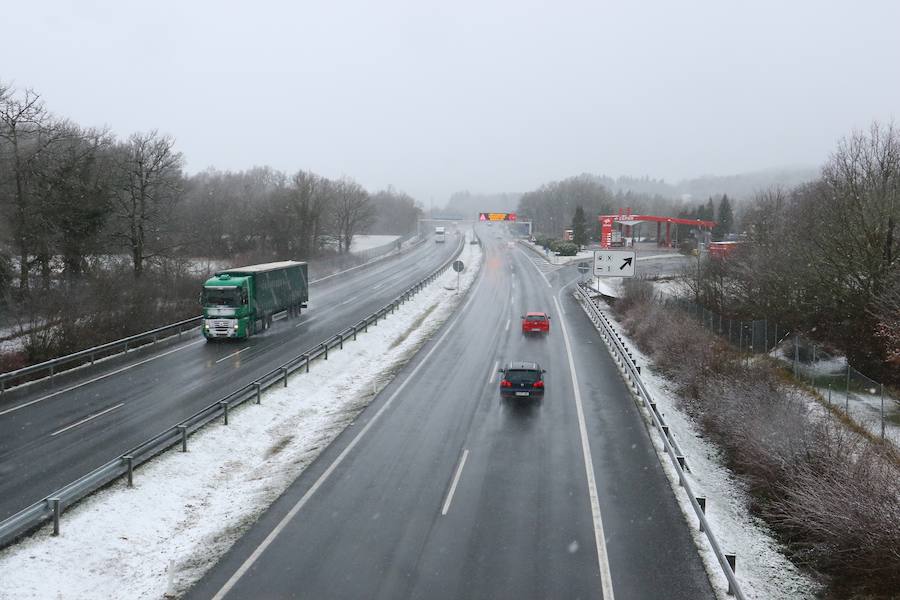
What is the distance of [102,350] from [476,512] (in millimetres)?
21510

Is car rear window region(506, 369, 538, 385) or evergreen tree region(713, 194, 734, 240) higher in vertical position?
evergreen tree region(713, 194, 734, 240)

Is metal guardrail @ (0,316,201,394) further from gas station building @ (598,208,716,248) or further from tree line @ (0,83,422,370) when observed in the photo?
gas station building @ (598,208,716,248)

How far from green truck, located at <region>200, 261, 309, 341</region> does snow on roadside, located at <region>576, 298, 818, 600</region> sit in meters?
21.7

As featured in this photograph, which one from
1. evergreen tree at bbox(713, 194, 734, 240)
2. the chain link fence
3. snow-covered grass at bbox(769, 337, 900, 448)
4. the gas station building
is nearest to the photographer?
snow-covered grass at bbox(769, 337, 900, 448)

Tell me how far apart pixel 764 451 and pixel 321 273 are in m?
57.2

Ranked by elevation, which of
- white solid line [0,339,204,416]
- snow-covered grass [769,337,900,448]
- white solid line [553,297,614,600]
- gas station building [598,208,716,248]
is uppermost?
gas station building [598,208,716,248]

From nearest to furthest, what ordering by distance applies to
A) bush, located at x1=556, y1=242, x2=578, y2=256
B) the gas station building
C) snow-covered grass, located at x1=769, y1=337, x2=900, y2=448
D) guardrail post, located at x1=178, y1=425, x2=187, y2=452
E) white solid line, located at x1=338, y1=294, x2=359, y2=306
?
1. guardrail post, located at x1=178, y1=425, x2=187, y2=452
2. snow-covered grass, located at x1=769, y1=337, x2=900, y2=448
3. white solid line, located at x1=338, y1=294, x2=359, y2=306
4. the gas station building
5. bush, located at x1=556, y1=242, x2=578, y2=256

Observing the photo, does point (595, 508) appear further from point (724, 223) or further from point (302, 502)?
point (724, 223)

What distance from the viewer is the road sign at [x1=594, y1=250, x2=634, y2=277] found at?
3616 centimetres

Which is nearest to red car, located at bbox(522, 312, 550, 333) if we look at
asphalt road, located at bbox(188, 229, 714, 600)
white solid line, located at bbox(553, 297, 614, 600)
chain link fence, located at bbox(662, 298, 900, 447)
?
chain link fence, located at bbox(662, 298, 900, 447)

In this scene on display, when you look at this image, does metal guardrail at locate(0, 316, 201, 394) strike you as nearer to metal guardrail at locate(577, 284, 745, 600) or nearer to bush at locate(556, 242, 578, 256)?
metal guardrail at locate(577, 284, 745, 600)

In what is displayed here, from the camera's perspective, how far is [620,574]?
1110 centimetres

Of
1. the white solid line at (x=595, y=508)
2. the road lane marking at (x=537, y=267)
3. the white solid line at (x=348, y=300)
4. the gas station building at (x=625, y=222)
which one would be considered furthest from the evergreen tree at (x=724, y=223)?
the white solid line at (x=595, y=508)

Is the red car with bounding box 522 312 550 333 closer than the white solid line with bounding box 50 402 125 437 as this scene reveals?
No
